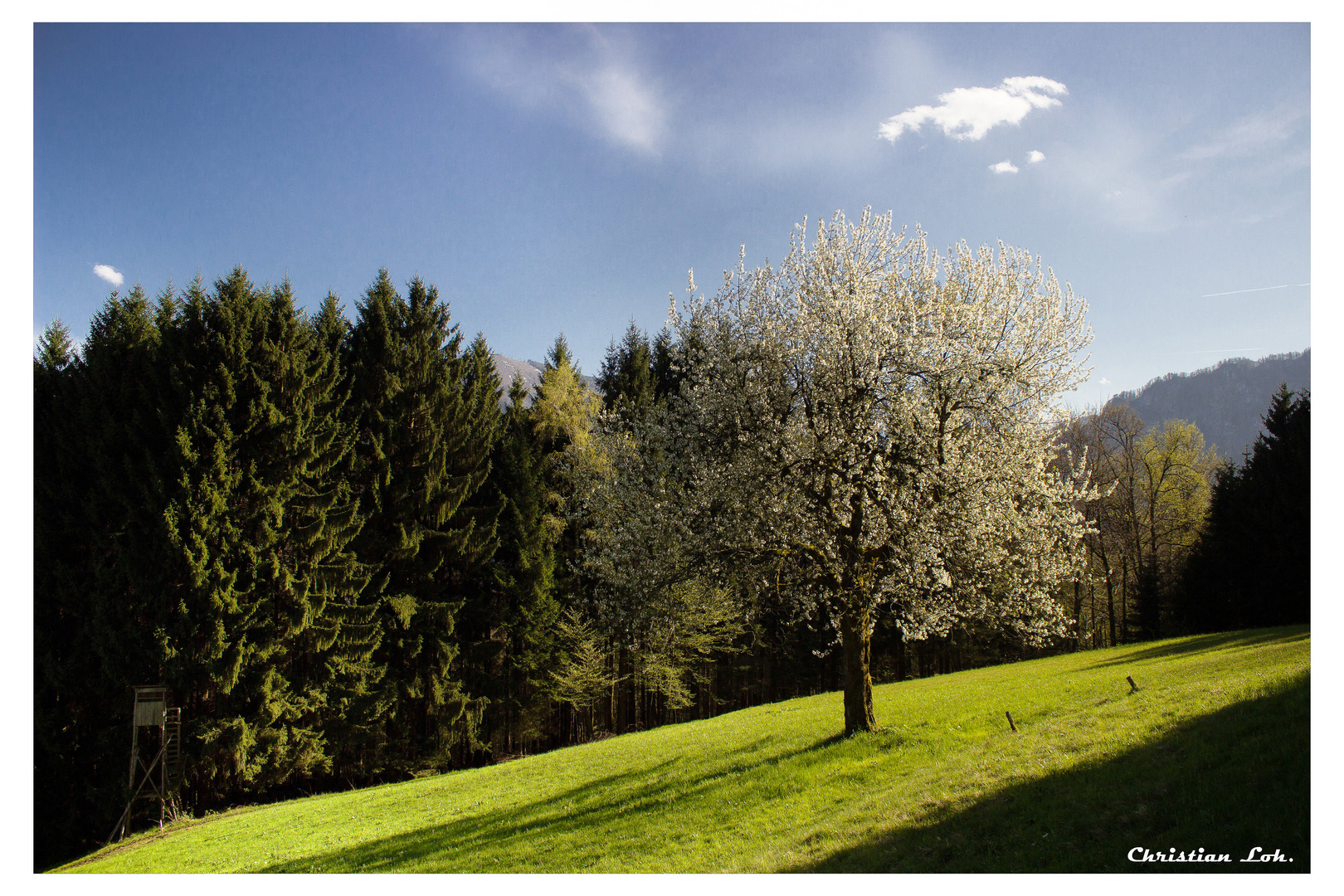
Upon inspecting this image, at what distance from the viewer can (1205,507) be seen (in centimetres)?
3186

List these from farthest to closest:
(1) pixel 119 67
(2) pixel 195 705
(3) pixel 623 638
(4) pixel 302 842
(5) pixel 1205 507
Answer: (5) pixel 1205 507, (3) pixel 623 638, (2) pixel 195 705, (4) pixel 302 842, (1) pixel 119 67

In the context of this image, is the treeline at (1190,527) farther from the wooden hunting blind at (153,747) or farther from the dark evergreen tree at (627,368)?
the wooden hunting blind at (153,747)

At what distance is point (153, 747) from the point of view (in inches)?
637

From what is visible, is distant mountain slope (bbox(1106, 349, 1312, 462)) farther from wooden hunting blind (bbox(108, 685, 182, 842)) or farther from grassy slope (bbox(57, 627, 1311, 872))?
wooden hunting blind (bbox(108, 685, 182, 842))

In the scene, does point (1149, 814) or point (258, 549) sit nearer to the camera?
point (1149, 814)

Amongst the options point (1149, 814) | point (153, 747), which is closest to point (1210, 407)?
point (1149, 814)

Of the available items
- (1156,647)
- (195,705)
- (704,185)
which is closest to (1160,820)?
(704,185)

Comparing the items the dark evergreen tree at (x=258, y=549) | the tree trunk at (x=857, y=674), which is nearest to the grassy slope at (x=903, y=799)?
the tree trunk at (x=857, y=674)

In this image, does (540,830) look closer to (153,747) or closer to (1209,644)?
(153,747)

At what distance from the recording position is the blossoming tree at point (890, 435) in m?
9.61

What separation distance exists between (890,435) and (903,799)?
5182mm

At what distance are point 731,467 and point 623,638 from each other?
16531mm
